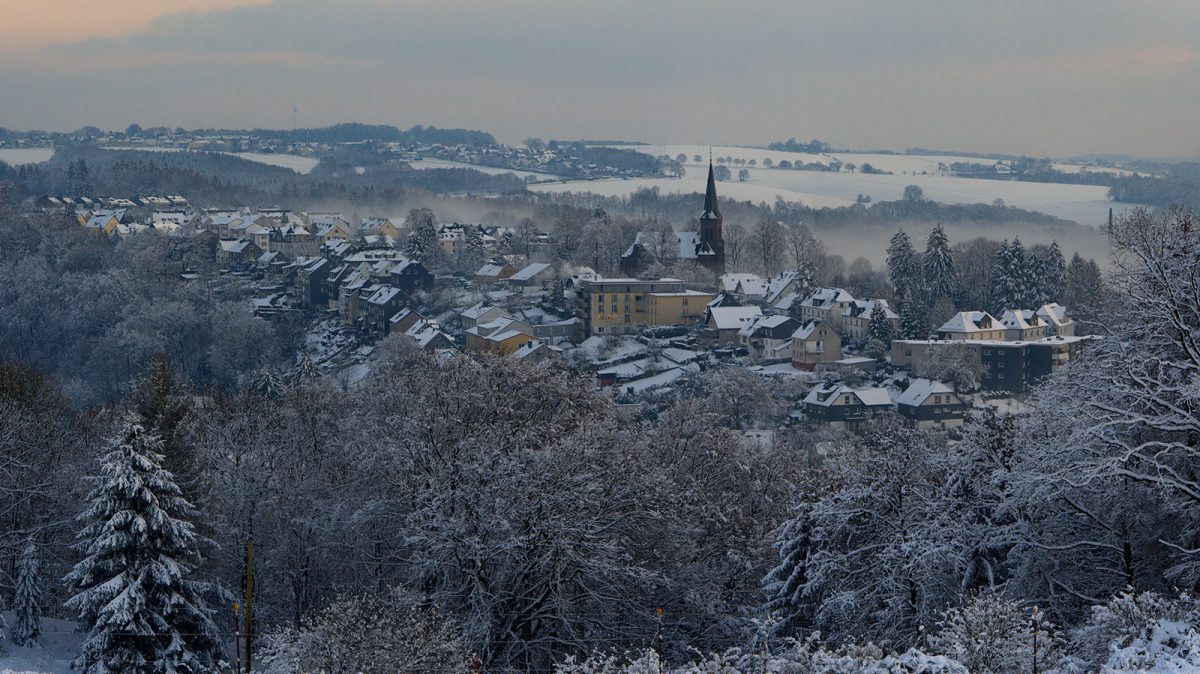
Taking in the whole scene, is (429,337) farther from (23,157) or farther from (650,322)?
(23,157)

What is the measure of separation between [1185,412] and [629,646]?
7.75 metres

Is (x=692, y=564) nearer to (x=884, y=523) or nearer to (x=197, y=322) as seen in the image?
(x=884, y=523)

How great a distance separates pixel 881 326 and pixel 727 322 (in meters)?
7.61

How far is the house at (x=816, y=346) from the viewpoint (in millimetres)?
57812

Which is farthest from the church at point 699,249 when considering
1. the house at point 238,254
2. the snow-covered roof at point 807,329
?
the house at point 238,254

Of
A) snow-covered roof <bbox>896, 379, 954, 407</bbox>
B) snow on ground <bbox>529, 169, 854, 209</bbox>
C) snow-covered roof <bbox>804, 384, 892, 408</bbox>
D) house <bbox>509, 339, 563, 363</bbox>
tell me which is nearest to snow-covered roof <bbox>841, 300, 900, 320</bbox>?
snow-covered roof <bbox>896, 379, 954, 407</bbox>

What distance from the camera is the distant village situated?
54000 millimetres

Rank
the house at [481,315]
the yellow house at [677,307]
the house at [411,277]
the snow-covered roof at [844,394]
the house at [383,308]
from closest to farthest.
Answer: the snow-covered roof at [844,394]
the house at [481,315]
the yellow house at [677,307]
the house at [383,308]
the house at [411,277]

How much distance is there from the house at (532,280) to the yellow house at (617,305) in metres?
8.75

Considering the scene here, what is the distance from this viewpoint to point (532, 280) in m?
75.9

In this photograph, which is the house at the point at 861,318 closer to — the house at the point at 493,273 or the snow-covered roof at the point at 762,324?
the snow-covered roof at the point at 762,324

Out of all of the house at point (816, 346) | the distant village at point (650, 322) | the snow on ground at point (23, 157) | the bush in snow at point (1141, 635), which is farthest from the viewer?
the snow on ground at point (23, 157)

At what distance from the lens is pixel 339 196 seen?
149m

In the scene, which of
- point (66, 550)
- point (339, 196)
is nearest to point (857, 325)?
point (66, 550)
